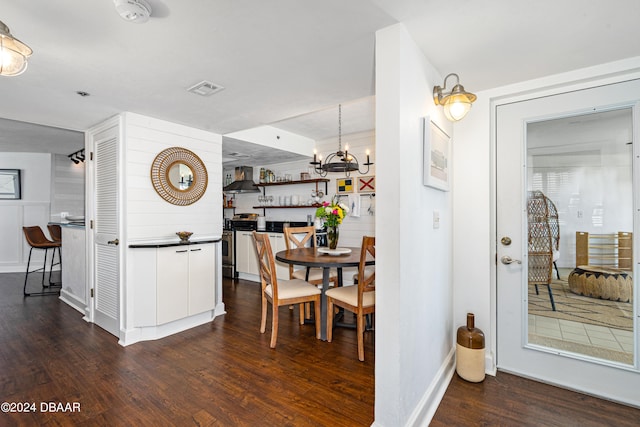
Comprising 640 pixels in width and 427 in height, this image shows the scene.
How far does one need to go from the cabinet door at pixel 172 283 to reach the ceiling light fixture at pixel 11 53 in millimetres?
1886

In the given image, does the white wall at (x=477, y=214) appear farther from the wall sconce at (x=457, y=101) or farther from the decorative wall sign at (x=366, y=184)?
the decorative wall sign at (x=366, y=184)

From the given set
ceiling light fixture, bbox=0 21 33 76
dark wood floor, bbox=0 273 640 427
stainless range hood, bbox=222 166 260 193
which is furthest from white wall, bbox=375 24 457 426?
stainless range hood, bbox=222 166 260 193

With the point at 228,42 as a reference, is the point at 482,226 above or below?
below

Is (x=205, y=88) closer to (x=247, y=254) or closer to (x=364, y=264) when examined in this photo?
(x=364, y=264)

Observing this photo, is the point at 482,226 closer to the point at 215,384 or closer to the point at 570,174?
the point at 570,174

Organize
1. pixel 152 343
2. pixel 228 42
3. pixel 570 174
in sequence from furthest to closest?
pixel 152 343
pixel 570 174
pixel 228 42

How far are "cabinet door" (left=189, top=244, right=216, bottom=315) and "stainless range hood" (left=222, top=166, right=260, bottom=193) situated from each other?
98.0 inches

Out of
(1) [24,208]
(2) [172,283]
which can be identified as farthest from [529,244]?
(1) [24,208]

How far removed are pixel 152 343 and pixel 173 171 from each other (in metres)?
1.77

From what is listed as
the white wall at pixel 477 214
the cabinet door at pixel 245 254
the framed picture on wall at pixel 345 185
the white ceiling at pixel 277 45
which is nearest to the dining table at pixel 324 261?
A: the white wall at pixel 477 214

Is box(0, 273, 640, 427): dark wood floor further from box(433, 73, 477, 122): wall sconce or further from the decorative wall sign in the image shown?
the decorative wall sign

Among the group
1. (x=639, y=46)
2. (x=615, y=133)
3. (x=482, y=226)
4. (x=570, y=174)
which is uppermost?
(x=639, y=46)

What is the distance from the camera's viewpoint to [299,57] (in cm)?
190

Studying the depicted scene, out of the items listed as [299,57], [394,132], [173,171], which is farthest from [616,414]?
[173,171]
